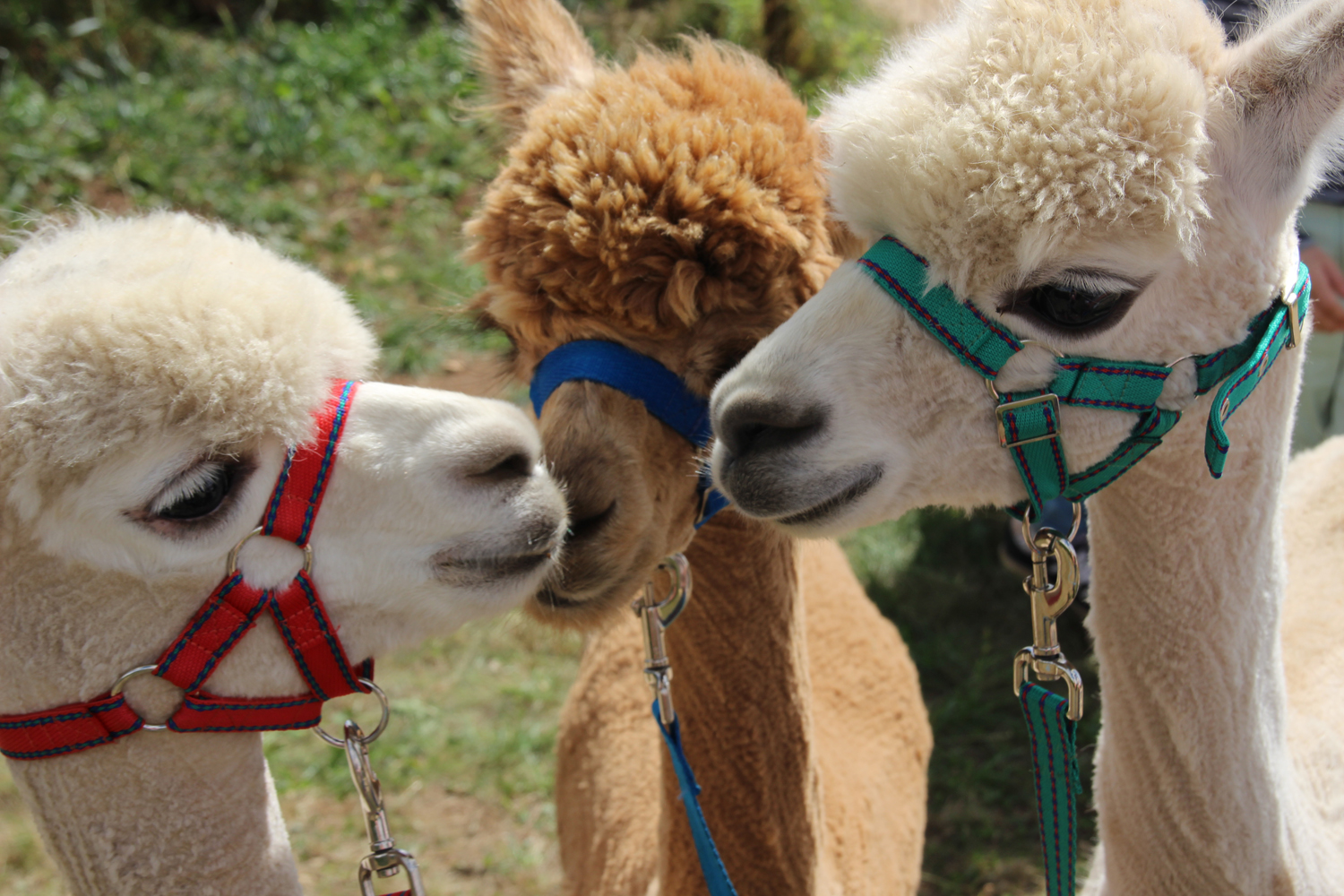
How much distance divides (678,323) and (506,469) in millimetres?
414

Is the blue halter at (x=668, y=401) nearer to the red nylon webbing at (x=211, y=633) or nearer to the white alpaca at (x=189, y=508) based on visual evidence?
the white alpaca at (x=189, y=508)

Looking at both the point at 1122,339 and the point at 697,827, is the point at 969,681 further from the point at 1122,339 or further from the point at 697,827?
the point at 1122,339

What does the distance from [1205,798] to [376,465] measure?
132 cm

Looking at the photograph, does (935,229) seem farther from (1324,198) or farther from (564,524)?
(1324,198)

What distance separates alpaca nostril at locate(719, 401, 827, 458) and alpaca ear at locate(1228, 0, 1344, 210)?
24.9 inches

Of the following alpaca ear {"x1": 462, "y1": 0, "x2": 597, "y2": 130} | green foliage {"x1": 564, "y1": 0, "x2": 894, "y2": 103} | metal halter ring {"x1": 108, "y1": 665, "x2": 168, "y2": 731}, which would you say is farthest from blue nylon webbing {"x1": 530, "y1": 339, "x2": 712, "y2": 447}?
green foliage {"x1": 564, "y1": 0, "x2": 894, "y2": 103}

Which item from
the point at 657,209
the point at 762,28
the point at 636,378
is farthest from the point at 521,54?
the point at 762,28

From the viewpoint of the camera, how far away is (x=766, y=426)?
135cm

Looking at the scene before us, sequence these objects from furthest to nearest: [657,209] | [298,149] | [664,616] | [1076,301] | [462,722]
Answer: [298,149] → [462,722] → [664,616] → [657,209] → [1076,301]

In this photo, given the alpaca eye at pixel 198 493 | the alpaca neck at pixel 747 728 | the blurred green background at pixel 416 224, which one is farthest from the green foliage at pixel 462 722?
the alpaca eye at pixel 198 493

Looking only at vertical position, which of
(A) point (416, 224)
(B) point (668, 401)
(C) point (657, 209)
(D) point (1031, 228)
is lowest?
(A) point (416, 224)

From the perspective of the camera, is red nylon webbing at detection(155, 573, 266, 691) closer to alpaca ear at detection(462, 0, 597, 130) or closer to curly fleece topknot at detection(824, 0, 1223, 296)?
curly fleece topknot at detection(824, 0, 1223, 296)

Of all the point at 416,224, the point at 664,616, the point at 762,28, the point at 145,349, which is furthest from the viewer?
the point at 762,28

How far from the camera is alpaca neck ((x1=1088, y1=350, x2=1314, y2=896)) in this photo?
1398 mm
